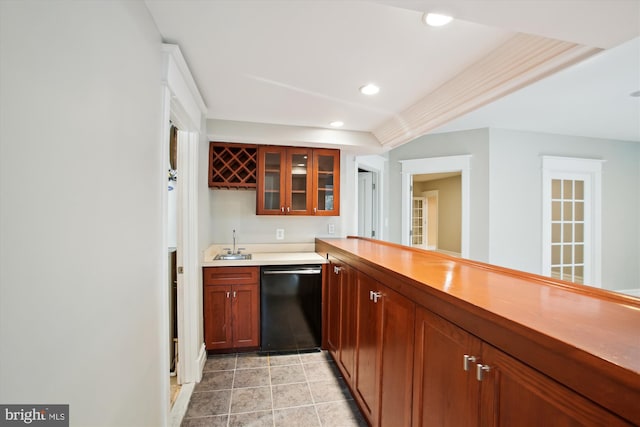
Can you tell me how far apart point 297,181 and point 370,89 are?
1352 millimetres

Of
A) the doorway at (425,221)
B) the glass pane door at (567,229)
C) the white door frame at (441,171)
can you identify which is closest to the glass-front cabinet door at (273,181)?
the white door frame at (441,171)

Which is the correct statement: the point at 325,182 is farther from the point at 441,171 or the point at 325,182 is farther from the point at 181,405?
the point at 181,405

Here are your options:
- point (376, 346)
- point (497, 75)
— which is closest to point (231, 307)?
point (376, 346)

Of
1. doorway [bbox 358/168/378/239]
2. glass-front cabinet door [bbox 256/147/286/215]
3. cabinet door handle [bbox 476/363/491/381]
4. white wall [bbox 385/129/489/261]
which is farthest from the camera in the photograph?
doorway [bbox 358/168/378/239]

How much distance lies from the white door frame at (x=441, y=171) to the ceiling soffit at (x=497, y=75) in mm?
1602

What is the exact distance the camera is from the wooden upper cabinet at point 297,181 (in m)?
3.05

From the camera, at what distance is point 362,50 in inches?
62.7

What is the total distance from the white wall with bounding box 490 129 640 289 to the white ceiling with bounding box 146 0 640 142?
36.3 inches

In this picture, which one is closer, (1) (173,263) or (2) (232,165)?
(1) (173,263)

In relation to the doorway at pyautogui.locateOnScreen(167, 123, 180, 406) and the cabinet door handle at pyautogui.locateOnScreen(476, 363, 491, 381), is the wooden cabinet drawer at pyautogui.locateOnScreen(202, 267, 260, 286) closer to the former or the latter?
the doorway at pyautogui.locateOnScreen(167, 123, 180, 406)

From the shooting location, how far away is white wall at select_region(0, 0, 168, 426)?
1.86 ft

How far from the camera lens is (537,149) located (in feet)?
12.7

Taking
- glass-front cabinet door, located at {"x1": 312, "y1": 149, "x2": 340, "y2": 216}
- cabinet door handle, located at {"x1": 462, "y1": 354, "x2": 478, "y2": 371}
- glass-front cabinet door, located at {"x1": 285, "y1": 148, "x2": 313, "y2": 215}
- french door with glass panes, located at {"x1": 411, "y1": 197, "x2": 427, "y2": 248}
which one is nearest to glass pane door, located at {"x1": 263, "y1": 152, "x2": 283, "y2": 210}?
glass-front cabinet door, located at {"x1": 285, "y1": 148, "x2": 313, "y2": 215}

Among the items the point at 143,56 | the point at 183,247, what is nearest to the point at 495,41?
the point at 143,56
